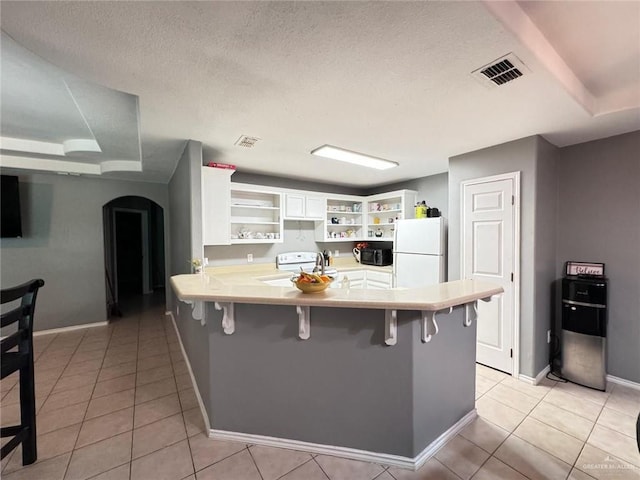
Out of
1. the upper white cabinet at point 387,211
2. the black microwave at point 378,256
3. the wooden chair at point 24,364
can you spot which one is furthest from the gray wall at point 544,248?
the wooden chair at point 24,364

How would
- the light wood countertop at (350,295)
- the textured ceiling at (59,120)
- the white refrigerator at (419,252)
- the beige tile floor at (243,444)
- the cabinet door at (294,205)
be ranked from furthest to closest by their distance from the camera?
the cabinet door at (294,205), the white refrigerator at (419,252), the textured ceiling at (59,120), the beige tile floor at (243,444), the light wood countertop at (350,295)

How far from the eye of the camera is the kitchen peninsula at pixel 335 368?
A: 5.32 feet

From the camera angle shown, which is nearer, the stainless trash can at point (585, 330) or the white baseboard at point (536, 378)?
the stainless trash can at point (585, 330)

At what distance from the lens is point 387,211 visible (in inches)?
188

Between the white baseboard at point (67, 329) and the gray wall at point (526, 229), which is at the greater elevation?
the gray wall at point (526, 229)

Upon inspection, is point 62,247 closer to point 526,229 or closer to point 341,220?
point 341,220

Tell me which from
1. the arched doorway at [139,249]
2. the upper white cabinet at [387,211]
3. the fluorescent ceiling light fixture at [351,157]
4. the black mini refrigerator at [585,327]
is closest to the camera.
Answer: the black mini refrigerator at [585,327]

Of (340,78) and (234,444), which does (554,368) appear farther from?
(340,78)

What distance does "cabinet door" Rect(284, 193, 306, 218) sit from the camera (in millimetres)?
4215

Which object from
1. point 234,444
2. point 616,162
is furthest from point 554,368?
point 234,444

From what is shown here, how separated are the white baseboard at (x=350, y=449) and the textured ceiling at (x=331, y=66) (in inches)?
91.6

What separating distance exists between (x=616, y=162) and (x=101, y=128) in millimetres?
5115

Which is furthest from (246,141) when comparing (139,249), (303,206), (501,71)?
(139,249)

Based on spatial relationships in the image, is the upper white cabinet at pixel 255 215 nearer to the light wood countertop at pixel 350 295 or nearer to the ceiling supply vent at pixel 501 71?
the light wood countertop at pixel 350 295
